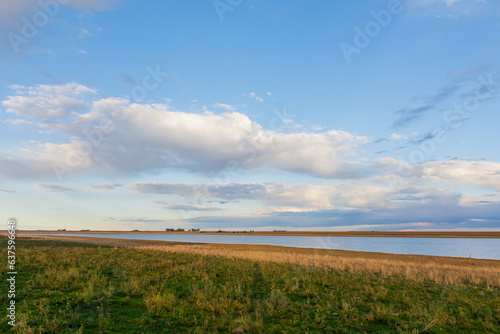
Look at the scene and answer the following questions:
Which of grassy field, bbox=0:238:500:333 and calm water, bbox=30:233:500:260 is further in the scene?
calm water, bbox=30:233:500:260

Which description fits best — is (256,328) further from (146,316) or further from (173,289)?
(173,289)

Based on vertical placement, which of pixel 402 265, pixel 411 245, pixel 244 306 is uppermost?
pixel 244 306

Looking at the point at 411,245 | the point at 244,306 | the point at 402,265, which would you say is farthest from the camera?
the point at 411,245

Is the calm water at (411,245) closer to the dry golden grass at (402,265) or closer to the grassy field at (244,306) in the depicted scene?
the dry golden grass at (402,265)

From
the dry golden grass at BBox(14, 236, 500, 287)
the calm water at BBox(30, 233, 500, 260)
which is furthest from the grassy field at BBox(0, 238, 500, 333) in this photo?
the calm water at BBox(30, 233, 500, 260)

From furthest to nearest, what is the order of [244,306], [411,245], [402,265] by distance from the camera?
[411,245]
[402,265]
[244,306]

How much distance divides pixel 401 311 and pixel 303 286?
15.9 ft

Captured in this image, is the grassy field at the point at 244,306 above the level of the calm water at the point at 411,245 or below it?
above

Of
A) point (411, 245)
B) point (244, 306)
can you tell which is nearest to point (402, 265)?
point (244, 306)

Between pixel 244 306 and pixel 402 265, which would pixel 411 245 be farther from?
pixel 244 306

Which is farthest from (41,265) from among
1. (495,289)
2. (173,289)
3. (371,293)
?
(495,289)

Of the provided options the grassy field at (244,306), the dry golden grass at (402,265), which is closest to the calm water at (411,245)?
the dry golden grass at (402,265)

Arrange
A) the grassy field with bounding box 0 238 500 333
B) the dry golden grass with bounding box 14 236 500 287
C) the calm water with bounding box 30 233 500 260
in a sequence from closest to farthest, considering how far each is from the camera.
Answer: the grassy field with bounding box 0 238 500 333 < the dry golden grass with bounding box 14 236 500 287 < the calm water with bounding box 30 233 500 260

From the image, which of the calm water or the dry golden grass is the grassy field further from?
the calm water
